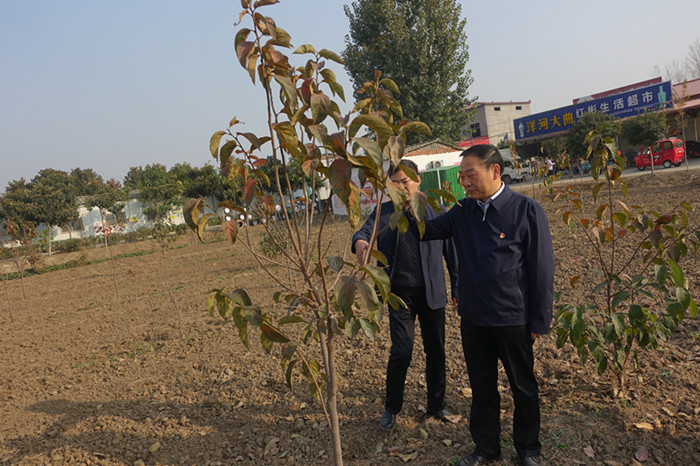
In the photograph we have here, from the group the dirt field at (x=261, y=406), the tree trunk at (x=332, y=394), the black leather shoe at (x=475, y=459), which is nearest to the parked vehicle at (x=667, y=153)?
the dirt field at (x=261, y=406)

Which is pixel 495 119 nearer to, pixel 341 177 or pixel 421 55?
pixel 421 55

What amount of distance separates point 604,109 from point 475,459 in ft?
85.5

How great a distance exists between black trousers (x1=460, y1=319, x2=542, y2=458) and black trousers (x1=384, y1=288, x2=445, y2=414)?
422 millimetres

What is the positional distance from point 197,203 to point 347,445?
1.83m

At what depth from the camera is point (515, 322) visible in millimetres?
2160

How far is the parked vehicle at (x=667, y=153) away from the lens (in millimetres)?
19003

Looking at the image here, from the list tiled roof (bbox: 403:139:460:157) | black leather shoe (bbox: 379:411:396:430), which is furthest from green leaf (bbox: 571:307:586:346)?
tiled roof (bbox: 403:139:460:157)

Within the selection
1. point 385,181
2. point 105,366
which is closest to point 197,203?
point 385,181

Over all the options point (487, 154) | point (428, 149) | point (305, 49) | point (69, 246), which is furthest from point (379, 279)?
point (69, 246)

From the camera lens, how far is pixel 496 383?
2.34 meters

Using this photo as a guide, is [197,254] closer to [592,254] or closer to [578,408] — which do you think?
[592,254]

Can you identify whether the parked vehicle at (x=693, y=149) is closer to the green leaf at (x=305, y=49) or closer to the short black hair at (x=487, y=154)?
the short black hair at (x=487, y=154)

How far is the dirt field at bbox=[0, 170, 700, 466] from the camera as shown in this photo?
253 centimetres

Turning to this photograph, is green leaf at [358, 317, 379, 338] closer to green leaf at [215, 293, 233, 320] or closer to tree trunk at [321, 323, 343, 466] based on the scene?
tree trunk at [321, 323, 343, 466]
